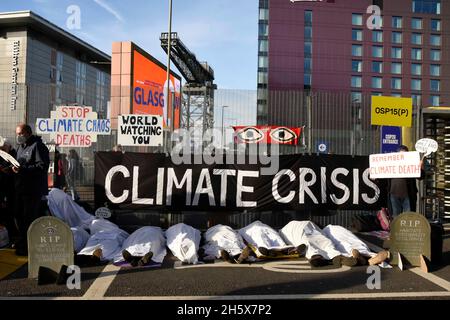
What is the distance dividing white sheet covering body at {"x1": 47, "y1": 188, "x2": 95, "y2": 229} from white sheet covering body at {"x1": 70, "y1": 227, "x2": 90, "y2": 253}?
127cm

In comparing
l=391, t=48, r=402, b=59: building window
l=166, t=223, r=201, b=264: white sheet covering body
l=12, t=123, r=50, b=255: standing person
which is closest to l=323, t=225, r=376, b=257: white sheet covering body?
l=166, t=223, r=201, b=264: white sheet covering body

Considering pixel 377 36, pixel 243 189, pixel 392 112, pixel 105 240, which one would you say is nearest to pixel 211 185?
pixel 243 189

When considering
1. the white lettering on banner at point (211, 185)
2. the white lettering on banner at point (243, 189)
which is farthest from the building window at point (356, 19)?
the white lettering on banner at point (243, 189)

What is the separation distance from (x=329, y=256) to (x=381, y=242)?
2253mm

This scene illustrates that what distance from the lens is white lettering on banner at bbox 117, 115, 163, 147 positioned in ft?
31.8

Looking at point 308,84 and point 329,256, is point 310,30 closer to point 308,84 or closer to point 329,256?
point 308,84

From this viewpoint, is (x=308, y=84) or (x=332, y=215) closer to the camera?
(x=332, y=215)

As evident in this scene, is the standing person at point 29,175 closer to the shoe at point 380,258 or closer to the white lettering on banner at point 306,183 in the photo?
the white lettering on banner at point 306,183

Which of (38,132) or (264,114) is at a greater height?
(264,114)

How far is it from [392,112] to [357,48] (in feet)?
218

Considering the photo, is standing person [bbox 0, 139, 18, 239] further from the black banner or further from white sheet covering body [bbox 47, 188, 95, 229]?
the black banner

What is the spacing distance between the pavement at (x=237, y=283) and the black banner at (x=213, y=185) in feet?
8.10

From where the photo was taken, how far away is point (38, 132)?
36.6ft
